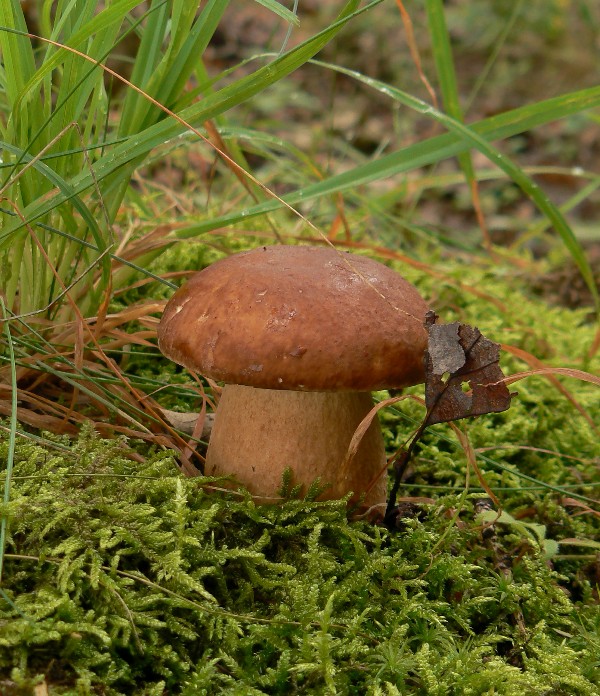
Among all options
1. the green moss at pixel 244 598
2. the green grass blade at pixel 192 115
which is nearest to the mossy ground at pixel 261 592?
the green moss at pixel 244 598

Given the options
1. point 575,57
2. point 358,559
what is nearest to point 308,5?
point 575,57

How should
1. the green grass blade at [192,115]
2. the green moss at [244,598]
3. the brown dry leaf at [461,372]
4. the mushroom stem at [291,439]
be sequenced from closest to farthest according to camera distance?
the green moss at [244,598]
the brown dry leaf at [461,372]
the green grass blade at [192,115]
the mushroom stem at [291,439]

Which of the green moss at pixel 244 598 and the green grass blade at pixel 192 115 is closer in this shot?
the green moss at pixel 244 598

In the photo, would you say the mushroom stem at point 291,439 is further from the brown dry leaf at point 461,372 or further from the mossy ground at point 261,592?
the brown dry leaf at point 461,372

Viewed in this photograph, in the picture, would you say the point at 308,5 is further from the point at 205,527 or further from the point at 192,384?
the point at 205,527

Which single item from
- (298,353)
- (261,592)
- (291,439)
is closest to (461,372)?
(298,353)

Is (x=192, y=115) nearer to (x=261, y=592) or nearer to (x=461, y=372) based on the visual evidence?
(x=461, y=372)
